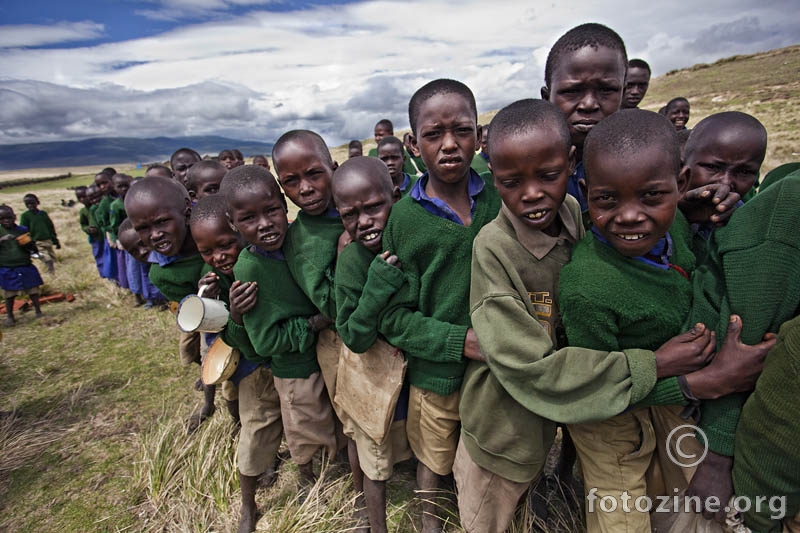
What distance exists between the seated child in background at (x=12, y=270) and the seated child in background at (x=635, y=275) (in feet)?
27.7

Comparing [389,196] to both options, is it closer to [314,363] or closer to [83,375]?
[314,363]

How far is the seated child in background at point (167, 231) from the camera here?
2639 millimetres

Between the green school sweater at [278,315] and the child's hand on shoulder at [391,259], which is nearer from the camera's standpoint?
the child's hand on shoulder at [391,259]

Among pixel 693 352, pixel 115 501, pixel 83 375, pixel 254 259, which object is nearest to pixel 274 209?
pixel 254 259

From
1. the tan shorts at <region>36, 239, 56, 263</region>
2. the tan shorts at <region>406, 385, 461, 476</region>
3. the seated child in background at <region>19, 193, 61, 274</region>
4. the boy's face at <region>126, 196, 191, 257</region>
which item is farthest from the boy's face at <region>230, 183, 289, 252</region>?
the tan shorts at <region>36, 239, 56, 263</region>

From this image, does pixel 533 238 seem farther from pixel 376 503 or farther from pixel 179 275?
pixel 179 275

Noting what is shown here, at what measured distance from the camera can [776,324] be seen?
4.31ft

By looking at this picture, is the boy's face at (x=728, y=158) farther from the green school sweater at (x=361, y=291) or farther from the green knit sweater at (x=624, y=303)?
the green school sweater at (x=361, y=291)

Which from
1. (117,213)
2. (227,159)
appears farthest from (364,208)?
(117,213)

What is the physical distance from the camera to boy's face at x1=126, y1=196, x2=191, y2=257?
263 centimetres

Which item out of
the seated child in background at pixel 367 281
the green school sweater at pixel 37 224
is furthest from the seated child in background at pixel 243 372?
the green school sweater at pixel 37 224

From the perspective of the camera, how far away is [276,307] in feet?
7.60

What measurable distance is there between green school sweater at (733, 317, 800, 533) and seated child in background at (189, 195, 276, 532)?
2.20 meters

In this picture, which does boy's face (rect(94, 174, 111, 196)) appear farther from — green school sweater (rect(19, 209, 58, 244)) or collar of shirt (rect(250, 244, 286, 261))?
collar of shirt (rect(250, 244, 286, 261))
